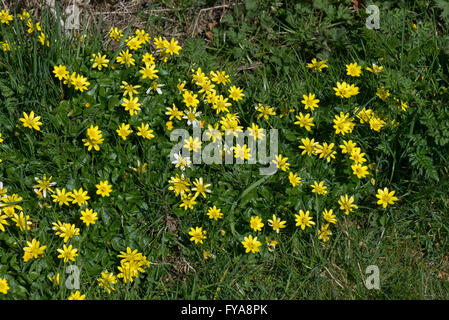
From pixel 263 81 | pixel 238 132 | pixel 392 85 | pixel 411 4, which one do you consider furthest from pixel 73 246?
pixel 411 4

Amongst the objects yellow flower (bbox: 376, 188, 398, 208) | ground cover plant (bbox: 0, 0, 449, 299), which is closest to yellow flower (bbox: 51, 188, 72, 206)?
ground cover plant (bbox: 0, 0, 449, 299)

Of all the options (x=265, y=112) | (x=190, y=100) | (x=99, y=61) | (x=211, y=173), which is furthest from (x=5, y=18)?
(x=265, y=112)

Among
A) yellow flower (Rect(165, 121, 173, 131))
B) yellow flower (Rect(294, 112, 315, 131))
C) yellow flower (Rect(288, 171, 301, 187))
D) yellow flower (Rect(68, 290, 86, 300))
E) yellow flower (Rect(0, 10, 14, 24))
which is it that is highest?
yellow flower (Rect(0, 10, 14, 24))

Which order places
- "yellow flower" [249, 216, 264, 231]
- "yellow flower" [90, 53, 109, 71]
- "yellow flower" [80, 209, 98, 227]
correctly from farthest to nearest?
"yellow flower" [90, 53, 109, 71], "yellow flower" [249, 216, 264, 231], "yellow flower" [80, 209, 98, 227]

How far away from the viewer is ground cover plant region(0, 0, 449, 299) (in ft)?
10.4

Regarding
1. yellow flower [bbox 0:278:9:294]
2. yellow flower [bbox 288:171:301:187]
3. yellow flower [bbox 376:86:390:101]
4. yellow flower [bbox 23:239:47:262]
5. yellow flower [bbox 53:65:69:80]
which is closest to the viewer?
yellow flower [bbox 0:278:9:294]

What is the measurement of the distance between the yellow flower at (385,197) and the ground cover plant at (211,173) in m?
0.02

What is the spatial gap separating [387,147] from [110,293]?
214 centimetres

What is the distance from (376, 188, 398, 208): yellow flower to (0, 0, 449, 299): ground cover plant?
0.02 m

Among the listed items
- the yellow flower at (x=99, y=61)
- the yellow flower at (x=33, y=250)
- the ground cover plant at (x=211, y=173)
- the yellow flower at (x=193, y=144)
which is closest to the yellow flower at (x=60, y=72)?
the ground cover plant at (x=211, y=173)

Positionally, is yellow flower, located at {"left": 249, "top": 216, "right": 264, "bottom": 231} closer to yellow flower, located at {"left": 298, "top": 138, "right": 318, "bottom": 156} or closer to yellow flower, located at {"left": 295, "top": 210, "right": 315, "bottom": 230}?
yellow flower, located at {"left": 295, "top": 210, "right": 315, "bottom": 230}

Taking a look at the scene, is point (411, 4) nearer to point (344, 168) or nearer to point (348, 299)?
point (344, 168)

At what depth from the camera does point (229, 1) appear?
441cm

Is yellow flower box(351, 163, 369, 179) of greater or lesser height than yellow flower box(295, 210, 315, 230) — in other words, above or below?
above
